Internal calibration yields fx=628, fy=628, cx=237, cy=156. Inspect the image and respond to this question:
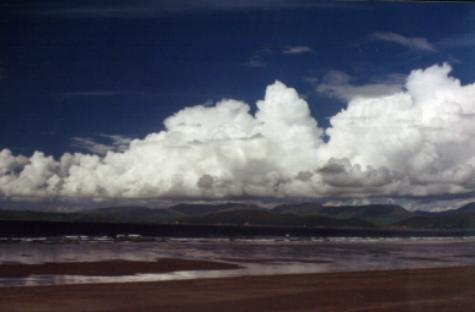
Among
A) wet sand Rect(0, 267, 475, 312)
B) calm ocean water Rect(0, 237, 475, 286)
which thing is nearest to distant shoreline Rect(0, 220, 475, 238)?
calm ocean water Rect(0, 237, 475, 286)

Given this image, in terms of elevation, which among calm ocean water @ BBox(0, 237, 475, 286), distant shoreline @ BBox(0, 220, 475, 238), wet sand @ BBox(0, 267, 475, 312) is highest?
distant shoreline @ BBox(0, 220, 475, 238)

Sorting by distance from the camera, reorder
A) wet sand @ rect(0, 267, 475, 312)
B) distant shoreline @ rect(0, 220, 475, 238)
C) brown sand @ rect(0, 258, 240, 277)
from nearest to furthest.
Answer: wet sand @ rect(0, 267, 475, 312), brown sand @ rect(0, 258, 240, 277), distant shoreline @ rect(0, 220, 475, 238)

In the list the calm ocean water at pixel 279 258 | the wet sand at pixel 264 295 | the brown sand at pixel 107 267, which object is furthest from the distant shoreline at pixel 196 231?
the wet sand at pixel 264 295

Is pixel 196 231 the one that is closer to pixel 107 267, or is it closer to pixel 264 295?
pixel 107 267

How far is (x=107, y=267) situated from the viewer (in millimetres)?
7688

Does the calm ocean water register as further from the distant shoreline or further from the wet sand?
the wet sand

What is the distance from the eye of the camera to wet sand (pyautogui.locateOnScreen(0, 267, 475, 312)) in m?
5.57

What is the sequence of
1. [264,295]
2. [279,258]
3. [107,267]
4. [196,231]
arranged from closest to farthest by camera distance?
1. [264,295]
2. [107,267]
3. [279,258]
4. [196,231]

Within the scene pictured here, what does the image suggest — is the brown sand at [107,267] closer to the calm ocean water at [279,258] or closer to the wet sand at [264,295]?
the calm ocean water at [279,258]

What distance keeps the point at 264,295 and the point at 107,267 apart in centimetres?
244

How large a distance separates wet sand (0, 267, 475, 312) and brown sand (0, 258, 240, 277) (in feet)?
3.17

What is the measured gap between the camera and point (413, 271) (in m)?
7.64

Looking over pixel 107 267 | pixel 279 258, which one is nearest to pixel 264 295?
pixel 107 267

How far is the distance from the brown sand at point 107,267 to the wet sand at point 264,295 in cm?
97
